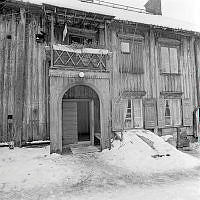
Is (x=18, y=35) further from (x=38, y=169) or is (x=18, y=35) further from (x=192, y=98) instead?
(x=192, y=98)

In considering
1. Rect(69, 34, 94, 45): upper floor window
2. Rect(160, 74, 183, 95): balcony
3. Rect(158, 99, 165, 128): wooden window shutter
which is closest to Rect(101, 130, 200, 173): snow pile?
Rect(158, 99, 165, 128): wooden window shutter

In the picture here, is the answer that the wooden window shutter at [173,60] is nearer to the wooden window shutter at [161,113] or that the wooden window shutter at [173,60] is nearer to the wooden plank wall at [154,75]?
the wooden plank wall at [154,75]

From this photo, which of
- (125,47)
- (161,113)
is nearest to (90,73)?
(125,47)

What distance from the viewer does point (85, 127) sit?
688 inches

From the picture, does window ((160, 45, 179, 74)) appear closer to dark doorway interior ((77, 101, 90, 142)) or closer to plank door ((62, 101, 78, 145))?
plank door ((62, 101, 78, 145))

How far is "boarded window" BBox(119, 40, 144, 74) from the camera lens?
13078mm

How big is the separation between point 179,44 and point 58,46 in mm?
9848

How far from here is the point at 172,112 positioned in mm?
14219

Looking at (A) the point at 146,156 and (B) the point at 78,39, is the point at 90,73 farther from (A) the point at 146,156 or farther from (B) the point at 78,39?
(A) the point at 146,156

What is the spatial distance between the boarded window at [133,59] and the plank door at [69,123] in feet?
14.0

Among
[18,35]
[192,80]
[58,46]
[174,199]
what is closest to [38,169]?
[174,199]

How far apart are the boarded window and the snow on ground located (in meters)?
4.82

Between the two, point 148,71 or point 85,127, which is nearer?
point 148,71

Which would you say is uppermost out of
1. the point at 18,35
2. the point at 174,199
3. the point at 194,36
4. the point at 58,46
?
the point at 194,36
